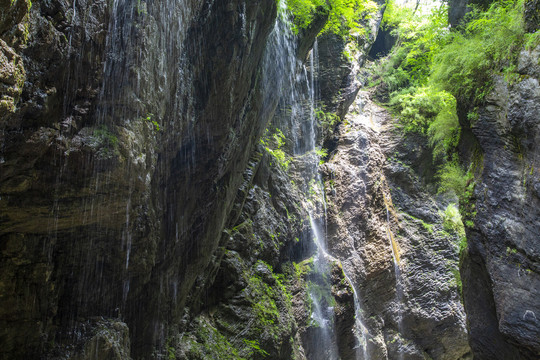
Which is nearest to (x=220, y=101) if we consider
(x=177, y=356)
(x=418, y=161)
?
(x=177, y=356)

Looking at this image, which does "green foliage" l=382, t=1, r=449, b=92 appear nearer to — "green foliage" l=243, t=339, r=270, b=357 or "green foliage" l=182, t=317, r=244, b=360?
"green foliage" l=243, t=339, r=270, b=357

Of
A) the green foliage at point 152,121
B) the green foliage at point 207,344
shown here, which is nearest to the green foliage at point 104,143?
the green foliage at point 152,121

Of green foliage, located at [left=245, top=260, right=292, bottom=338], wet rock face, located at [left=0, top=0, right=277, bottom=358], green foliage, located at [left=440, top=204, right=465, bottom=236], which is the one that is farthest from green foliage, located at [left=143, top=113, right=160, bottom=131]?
green foliage, located at [left=440, top=204, right=465, bottom=236]

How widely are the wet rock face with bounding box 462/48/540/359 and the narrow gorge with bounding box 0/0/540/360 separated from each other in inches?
1.4

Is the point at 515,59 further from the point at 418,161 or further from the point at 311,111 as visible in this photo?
the point at 418,161

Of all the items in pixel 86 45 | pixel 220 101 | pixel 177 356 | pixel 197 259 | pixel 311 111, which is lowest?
pixel 177 356

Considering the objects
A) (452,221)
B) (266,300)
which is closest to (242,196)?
(266,300)

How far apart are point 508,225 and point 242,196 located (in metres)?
5.57

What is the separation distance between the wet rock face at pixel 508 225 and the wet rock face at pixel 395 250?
4.75 meters

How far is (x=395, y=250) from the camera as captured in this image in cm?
1364

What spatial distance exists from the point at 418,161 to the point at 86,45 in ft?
46.4

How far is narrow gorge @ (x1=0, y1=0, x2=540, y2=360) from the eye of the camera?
13.8ft

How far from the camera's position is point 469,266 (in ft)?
26.9

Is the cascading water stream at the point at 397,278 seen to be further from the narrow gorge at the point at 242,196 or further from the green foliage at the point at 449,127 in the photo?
the green foliage at the point at 449,127
